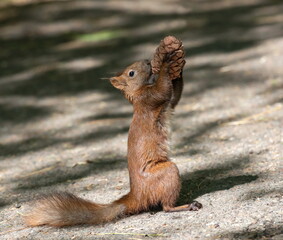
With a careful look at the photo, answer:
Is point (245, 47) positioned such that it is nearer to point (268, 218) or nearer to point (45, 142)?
point (45, 142)

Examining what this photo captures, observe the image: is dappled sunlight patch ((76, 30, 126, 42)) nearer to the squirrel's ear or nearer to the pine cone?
the squirrel's ear

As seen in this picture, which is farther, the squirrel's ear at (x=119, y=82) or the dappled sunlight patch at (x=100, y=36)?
the dappled sunlight patch at (x=100, y=36)

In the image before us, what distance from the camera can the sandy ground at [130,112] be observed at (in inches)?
165

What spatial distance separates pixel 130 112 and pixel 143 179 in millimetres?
3308

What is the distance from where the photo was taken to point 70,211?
4137 mm

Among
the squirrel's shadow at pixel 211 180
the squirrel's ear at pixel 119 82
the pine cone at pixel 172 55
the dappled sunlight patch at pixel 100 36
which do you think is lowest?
the squirrel's shadow at pixel 211 180

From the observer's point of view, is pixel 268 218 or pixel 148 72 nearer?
pixel 268 218

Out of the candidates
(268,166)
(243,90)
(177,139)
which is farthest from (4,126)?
(268,166)

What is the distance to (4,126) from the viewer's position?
7594mm

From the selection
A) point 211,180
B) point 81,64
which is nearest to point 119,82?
point 211,180

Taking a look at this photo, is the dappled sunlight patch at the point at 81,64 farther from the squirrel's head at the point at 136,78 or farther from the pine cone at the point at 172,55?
the pine cone at the point at 172,55

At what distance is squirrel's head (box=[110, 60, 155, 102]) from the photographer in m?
4.59

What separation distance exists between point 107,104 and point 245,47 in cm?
289

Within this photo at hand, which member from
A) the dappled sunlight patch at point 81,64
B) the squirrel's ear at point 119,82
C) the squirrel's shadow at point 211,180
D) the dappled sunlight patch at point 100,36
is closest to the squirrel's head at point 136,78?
the squirrel's ear at point 119,82
